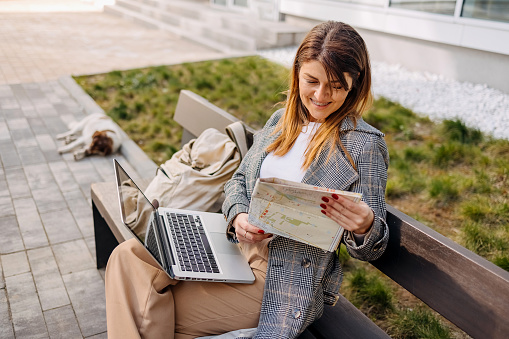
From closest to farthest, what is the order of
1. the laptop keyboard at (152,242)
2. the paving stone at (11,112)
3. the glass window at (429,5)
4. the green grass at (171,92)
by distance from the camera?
the laptop keyboard at (152,242) → the green grass at (171,92) → the paving stone at (11,112) → the glass window at (429,5)

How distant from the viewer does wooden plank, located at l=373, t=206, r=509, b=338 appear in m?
1.59

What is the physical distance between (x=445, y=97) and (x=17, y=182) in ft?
16.7

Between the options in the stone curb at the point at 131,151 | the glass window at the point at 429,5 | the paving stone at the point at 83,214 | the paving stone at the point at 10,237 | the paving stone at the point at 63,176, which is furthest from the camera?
the glass window at the point at 429,5

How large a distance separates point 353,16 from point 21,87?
18.6 ft

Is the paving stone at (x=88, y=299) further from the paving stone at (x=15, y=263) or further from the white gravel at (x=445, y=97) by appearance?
the white gravel at (x=445, y=97)

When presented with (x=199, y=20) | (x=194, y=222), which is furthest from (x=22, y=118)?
(x=199, y=20)

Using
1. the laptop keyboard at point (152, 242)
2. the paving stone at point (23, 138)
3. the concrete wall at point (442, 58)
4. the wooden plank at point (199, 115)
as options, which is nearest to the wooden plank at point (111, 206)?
the wooden plank at point (199, 115)

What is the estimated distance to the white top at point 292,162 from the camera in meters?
2.09

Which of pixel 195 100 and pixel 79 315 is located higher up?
pixel 195 100

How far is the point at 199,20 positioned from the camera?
40.6ft

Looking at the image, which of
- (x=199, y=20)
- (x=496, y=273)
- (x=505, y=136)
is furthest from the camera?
(x=199, y=20)

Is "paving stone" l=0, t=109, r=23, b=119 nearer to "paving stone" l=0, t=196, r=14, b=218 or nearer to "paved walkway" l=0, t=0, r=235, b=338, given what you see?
"paved walkway" l=0, t=0, r=235, b=338

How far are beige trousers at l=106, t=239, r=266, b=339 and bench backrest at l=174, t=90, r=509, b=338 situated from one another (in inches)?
21.1

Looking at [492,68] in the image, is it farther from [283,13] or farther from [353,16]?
[283,13]
